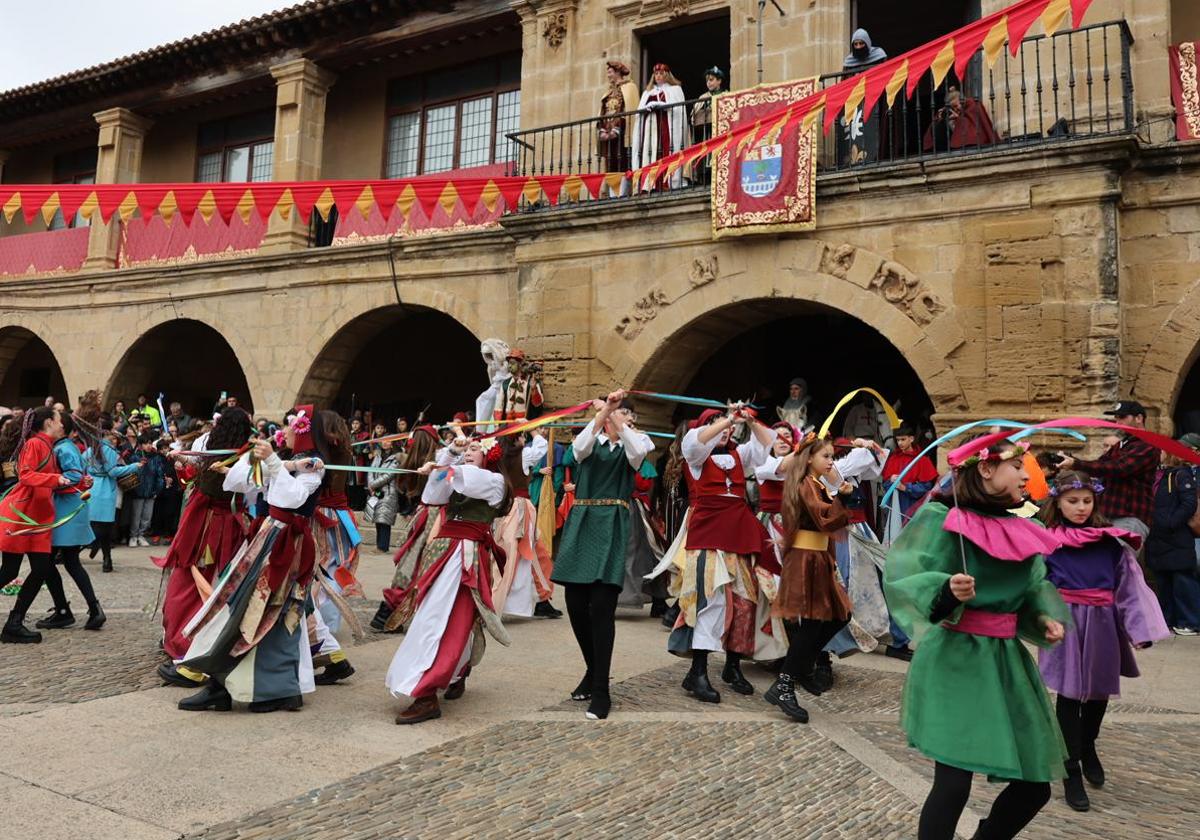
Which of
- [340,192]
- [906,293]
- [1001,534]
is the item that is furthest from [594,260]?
[1001,534]

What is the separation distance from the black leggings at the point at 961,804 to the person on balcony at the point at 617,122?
32.6 ft

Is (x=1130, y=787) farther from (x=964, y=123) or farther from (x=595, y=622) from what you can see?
(x=964, y=123)

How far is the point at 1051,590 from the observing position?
3.18 m

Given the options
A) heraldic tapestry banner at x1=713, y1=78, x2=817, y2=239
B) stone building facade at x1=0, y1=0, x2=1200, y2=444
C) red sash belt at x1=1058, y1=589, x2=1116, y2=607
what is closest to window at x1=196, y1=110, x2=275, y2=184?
stone building facade at x1=0, y1=0, x2=1200, y2=444

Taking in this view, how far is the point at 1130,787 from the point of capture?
4.07 m

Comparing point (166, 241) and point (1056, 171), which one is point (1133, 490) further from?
point (166, 241)

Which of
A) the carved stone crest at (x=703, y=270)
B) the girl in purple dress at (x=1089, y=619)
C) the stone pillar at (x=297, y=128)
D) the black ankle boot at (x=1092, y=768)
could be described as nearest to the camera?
the girl in purple dress at (x=1089, y=619)

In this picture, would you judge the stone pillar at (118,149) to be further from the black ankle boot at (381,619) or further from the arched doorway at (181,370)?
the black ankle boot at (381,619)

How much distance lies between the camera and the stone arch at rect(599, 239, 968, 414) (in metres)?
9.30

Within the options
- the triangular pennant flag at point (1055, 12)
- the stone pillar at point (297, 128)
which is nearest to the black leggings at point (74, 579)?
the triangular pennant flag at point (1055, 12)

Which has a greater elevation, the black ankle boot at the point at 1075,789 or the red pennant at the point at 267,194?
the red pennant at the point at 267,194

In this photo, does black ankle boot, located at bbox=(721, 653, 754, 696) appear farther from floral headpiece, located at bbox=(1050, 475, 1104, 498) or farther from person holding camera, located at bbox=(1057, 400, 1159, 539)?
person holding camera, located at bbox=(1057, 400, 1159, 539)

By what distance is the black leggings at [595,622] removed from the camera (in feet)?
15.5

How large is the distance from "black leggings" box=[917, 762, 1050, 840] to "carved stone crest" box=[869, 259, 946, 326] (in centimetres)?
714
